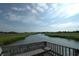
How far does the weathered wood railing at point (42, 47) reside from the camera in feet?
5.82

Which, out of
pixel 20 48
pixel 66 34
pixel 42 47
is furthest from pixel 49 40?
pixel 20 48

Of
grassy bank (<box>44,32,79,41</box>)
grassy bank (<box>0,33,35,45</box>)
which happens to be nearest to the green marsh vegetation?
grassy bank (<box>0,33,35,45</box>)

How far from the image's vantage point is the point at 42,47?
1.86m

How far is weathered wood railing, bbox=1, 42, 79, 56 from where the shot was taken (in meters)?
1.77

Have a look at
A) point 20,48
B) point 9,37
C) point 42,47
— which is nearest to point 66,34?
point 42,47

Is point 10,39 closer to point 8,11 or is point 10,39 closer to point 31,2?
point 8,11

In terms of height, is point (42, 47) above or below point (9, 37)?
below

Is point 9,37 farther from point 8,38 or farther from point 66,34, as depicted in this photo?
point 66,34

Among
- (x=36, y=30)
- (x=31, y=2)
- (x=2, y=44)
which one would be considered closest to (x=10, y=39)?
(x=2, y=44)

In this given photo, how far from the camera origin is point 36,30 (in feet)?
5.89

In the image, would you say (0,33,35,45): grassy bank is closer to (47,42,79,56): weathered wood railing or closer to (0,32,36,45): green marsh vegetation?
(0,32,36,45): green marsh vegetation

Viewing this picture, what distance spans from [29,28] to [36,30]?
102mm

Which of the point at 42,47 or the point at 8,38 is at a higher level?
the point at 8,38

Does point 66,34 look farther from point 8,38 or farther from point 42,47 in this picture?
point 8,38
